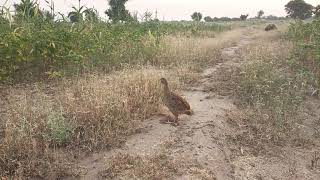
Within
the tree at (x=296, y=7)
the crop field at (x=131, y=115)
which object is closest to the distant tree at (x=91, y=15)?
the crop field at (x=131, y=115)

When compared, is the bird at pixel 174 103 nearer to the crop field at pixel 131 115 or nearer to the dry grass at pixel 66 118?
the crop field at pixel 131 115

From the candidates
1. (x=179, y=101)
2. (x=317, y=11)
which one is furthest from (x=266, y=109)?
(x=317, y=11)

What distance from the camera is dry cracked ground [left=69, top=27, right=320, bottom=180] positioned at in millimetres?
3846

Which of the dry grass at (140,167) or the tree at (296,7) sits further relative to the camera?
the tree at (296,7)

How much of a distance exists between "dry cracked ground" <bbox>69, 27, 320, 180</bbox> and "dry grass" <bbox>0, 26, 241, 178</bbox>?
21cm

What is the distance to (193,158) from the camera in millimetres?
4148

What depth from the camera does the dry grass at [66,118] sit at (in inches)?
157

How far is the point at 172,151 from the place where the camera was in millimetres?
4254

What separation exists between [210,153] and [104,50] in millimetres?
4197

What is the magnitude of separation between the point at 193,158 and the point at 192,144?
0.32m

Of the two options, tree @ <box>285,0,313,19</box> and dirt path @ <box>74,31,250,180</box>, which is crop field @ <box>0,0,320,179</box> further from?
tree @ <box>285,0,313,19</box>

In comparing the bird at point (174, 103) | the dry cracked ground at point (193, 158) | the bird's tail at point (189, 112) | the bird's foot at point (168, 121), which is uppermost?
the bird at point (174, 103)

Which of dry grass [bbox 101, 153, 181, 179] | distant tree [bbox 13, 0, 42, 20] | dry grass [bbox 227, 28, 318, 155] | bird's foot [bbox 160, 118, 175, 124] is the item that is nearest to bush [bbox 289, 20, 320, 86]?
dry grass [bbox 227, 28, 318, 155]

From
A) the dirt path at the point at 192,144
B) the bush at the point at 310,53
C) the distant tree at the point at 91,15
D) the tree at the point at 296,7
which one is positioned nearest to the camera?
the dirt path at the point at 192,144
